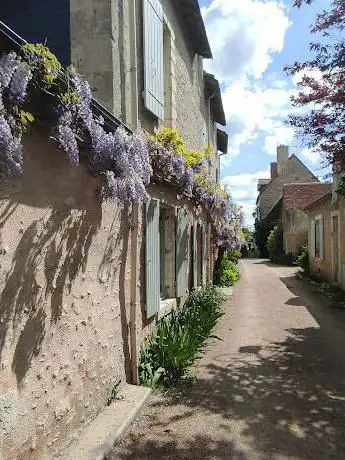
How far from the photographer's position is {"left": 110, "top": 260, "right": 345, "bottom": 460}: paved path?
3889mm

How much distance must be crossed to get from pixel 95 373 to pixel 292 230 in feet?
93.4

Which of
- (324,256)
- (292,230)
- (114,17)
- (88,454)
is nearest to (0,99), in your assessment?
(88,454)

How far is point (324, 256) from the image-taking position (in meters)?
16.9

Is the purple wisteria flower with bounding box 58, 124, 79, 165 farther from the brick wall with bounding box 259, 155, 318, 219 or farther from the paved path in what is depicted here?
the brick wall with bounding box 259, 155, 318, 219

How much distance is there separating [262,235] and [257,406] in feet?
137

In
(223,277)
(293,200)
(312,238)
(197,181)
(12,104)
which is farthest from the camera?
(293,200)

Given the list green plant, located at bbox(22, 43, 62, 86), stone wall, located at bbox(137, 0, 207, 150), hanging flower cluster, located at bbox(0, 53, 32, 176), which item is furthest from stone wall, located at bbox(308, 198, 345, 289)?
hanging flower cluster, located at bbox(0, 53, 32, 176)

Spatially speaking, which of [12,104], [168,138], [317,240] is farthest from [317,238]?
[12,104]

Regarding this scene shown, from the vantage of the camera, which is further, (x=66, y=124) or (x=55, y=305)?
(x=55, y=305)

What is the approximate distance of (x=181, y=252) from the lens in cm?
848

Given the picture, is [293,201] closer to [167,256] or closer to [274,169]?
[274,169]

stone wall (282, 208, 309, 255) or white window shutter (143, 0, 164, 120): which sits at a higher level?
white window shutter (143, 0, 164, 120)

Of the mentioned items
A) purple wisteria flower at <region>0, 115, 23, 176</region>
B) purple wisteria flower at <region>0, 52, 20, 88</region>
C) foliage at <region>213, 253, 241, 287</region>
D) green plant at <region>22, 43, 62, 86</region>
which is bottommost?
foliage at <region>213, 253, 241, 287</region>

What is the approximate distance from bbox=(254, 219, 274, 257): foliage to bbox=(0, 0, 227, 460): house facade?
3751 centimetres
